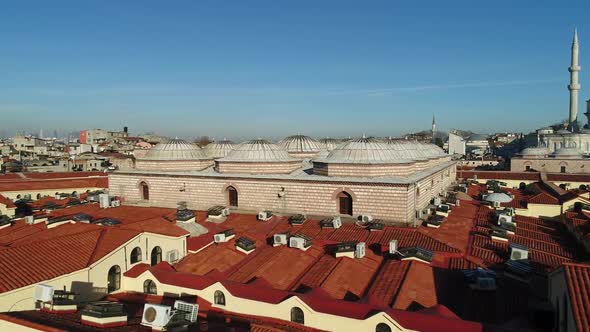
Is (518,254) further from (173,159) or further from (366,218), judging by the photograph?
(173,159)

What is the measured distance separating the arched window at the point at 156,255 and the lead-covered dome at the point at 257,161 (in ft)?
24.0

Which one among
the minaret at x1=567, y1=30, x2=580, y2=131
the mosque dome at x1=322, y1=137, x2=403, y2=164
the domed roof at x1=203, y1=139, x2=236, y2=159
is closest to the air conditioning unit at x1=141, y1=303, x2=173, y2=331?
the mosque dome at x1=322, y1=137, x2=403, y2=164

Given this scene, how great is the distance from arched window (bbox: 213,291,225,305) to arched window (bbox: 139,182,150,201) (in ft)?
47.9

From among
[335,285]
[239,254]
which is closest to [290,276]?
[335,285]

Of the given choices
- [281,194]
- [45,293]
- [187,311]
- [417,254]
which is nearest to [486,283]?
[417,254]

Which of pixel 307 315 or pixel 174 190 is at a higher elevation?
pixel 174 190

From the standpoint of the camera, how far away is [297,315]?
32.1ft

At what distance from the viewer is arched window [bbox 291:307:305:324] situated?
9750 mm

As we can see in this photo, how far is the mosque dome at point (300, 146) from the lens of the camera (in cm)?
2923

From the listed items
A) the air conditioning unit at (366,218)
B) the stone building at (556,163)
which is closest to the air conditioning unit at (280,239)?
the air conditioning unit at (366,218)

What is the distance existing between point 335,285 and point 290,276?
158 cm

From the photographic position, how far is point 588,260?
53.8ft

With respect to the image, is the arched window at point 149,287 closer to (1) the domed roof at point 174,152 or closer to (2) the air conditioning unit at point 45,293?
(2) the air conditioning unit at point 45,293

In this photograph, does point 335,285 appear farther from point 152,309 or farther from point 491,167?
point 491,167
